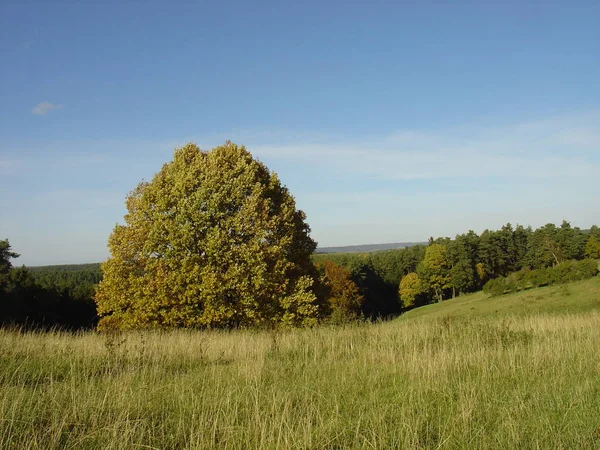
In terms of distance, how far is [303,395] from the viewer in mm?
5742

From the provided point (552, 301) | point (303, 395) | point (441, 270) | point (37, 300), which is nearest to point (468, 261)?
point (441, 270)

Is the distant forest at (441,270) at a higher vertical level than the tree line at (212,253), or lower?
lower

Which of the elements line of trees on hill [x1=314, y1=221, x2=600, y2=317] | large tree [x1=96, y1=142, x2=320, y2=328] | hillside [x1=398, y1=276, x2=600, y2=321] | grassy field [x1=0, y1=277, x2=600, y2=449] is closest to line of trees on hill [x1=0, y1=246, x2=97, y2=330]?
large tree [x1=96, y1=142, x2=320, y2=328]

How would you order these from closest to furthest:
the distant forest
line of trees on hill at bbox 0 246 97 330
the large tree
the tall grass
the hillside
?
the tall grass, the large tree, the hillside, line of trees on hill at bbox 0 246 97 330, the distant forest

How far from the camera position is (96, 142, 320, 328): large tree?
17891 millimetres

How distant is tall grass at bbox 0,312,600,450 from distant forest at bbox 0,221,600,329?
5137cm

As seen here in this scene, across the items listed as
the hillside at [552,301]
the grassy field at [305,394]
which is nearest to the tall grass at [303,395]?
the grassy field at [305,394]

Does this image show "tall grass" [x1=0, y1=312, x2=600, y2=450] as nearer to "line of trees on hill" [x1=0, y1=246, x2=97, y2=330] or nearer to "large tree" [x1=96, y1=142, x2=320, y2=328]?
"large tree" [x1=96, y1=142, x2=320, y2=328]

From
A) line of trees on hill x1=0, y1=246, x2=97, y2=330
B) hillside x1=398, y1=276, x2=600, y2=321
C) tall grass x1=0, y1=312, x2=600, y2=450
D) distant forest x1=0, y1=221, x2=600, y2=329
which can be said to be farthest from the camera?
distant forest x1=0, y1=221, x2=600, y2=329

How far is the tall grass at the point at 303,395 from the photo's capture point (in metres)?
4.15

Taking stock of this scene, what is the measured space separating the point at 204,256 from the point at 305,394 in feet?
44.4

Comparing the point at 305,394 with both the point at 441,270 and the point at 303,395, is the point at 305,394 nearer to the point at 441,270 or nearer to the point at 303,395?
the point at 303,395

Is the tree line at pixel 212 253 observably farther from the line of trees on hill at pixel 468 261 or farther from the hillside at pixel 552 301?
the line of trees on hill at pixel 468 261

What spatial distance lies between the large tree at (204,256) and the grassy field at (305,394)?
775 cm
